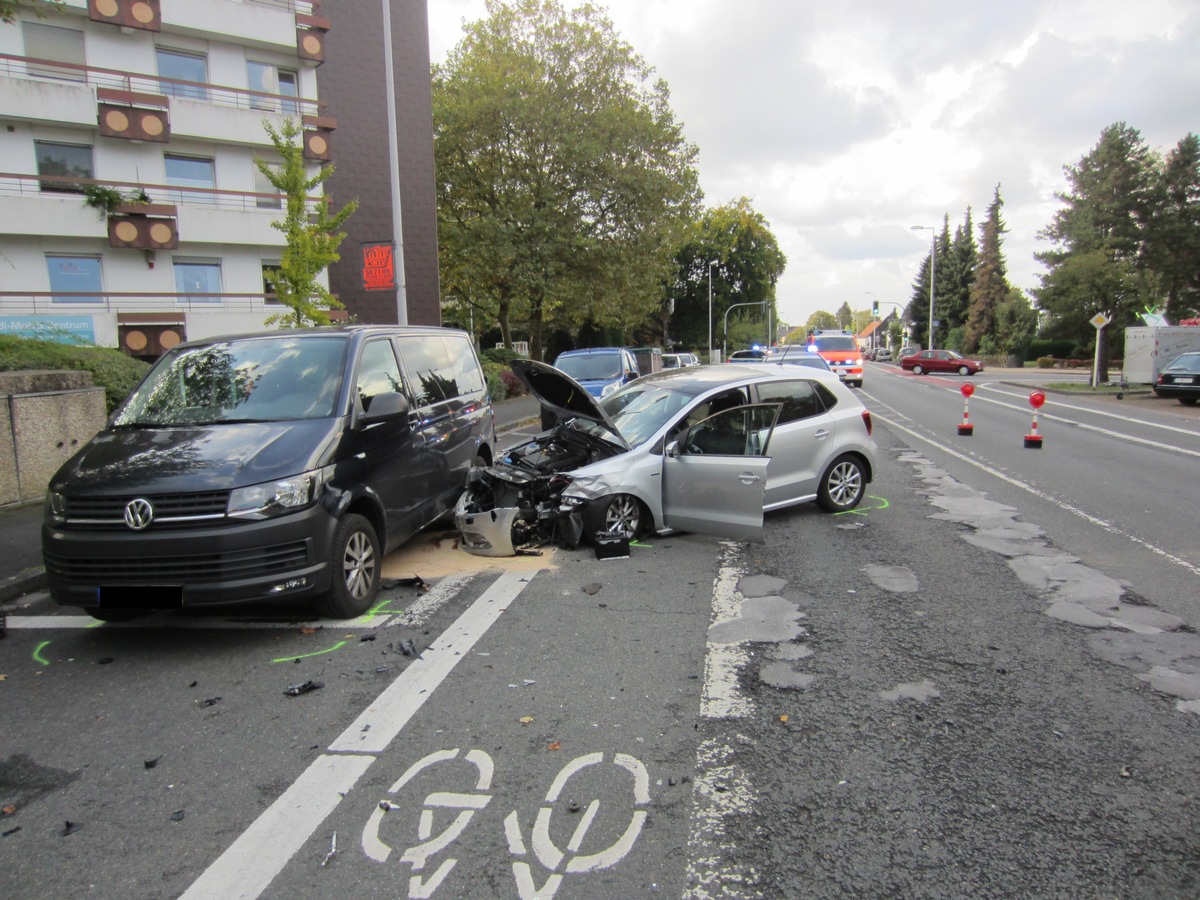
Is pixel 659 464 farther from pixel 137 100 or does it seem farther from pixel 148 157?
pixel 148 157

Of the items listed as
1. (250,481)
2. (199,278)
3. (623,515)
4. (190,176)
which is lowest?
(623,515)

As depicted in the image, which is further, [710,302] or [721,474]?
[710,302]

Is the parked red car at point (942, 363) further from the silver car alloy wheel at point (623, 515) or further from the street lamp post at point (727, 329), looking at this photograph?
the silver car alloy wheel at point (623, 515)

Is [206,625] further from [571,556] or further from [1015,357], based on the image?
[1015,357]

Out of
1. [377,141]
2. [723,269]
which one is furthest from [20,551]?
[723,269]

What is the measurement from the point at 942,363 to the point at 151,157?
42.5 metres

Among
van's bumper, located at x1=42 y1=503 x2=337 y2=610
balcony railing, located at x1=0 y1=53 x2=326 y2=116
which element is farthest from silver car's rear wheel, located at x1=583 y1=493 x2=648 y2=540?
balcony railing, located at x1=0 y1=53 x2=326 y2=116

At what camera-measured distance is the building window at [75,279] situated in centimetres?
2442

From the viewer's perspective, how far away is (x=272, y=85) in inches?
1102

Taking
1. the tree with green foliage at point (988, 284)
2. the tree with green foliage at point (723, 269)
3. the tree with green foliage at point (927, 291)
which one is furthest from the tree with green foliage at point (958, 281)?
the tree with green foliage at point (723, 269)

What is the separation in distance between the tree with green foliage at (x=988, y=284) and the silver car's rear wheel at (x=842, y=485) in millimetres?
65630

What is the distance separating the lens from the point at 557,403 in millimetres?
7723

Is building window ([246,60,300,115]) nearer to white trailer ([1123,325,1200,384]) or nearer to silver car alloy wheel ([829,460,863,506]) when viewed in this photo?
silver car alloy wheel ([829,460,863,506])

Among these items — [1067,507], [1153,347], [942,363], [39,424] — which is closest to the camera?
[1067,507]
